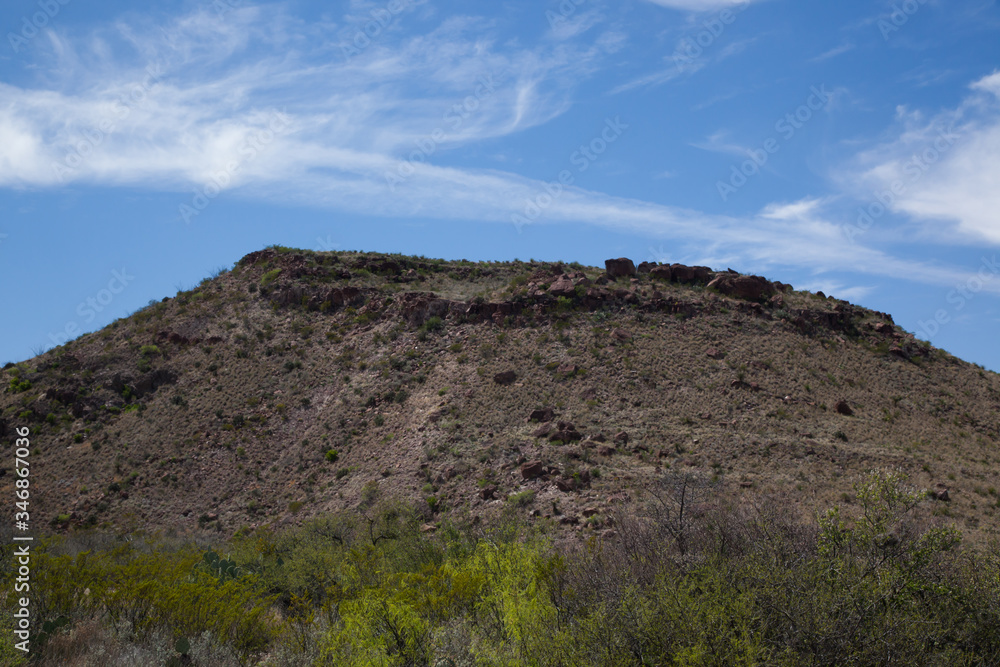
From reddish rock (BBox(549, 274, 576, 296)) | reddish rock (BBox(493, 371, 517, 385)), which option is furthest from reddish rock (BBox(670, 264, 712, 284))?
reddish rock (BBox(493, 371, 517, 385))

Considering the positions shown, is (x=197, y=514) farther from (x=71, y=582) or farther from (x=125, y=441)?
(x=71, y=582)

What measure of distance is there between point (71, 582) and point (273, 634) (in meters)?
4.05

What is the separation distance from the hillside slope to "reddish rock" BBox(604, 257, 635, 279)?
297 mm

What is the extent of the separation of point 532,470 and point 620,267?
2447cm

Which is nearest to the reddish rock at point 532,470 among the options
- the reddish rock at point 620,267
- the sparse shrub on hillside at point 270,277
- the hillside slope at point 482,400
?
the hillside slope at point 482,400

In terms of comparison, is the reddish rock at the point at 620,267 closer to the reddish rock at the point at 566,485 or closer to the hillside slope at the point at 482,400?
the hillside slope at the point at 482,400

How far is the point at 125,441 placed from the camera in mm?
34875

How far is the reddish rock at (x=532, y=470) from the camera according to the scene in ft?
78.0

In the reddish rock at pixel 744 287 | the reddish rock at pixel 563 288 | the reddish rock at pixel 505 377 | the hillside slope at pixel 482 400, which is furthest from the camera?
the reddish rock at pixel 744 287

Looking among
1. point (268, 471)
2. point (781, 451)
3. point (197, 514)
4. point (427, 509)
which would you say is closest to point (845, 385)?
point (781, 451)

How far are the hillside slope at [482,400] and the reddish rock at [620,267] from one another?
0.30m

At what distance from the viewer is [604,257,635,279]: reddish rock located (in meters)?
44.8

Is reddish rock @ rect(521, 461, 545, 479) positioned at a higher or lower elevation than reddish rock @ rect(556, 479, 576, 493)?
higher

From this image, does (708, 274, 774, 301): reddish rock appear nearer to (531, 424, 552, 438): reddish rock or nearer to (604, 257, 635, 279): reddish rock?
(604, 257, 635, 279): reddish rock
